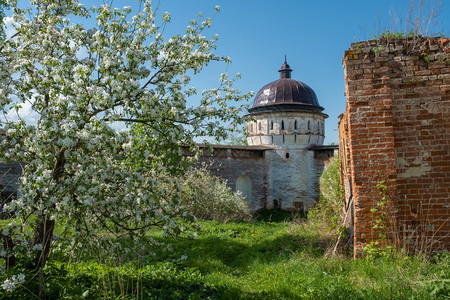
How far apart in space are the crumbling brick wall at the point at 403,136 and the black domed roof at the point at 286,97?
20.5 metres

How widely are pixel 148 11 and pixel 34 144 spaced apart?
2783 mm

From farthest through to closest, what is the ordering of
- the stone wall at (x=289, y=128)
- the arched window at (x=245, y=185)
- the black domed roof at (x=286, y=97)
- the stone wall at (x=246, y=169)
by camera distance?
the black domed roof at (x=286, y=97), the stone wall at (x=289, y=128), the arched window at (x=245, y=185), the stone wall at (x=246, y=169)

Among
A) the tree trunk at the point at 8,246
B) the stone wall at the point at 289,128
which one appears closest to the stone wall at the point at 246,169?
the stone wall at the point at 289,128

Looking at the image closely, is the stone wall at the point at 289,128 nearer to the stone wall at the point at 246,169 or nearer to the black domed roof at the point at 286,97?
the black domed roof at the point at 286,97

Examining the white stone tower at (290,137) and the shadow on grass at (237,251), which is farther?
the white stone tower at (290,137)

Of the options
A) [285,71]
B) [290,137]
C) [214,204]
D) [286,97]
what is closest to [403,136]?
[214,204]

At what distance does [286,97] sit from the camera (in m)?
26.8

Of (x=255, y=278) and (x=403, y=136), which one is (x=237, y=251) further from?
(x=403, y=136)

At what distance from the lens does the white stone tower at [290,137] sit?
2506 cm

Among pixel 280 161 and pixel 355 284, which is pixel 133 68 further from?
pixel 280 161

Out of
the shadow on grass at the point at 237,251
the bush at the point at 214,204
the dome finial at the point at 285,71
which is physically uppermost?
the dome finial at the point at 285,71

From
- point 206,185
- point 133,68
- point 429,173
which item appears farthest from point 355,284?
point 206,185

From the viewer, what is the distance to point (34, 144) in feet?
12.8

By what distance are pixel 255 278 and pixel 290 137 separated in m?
20.8
